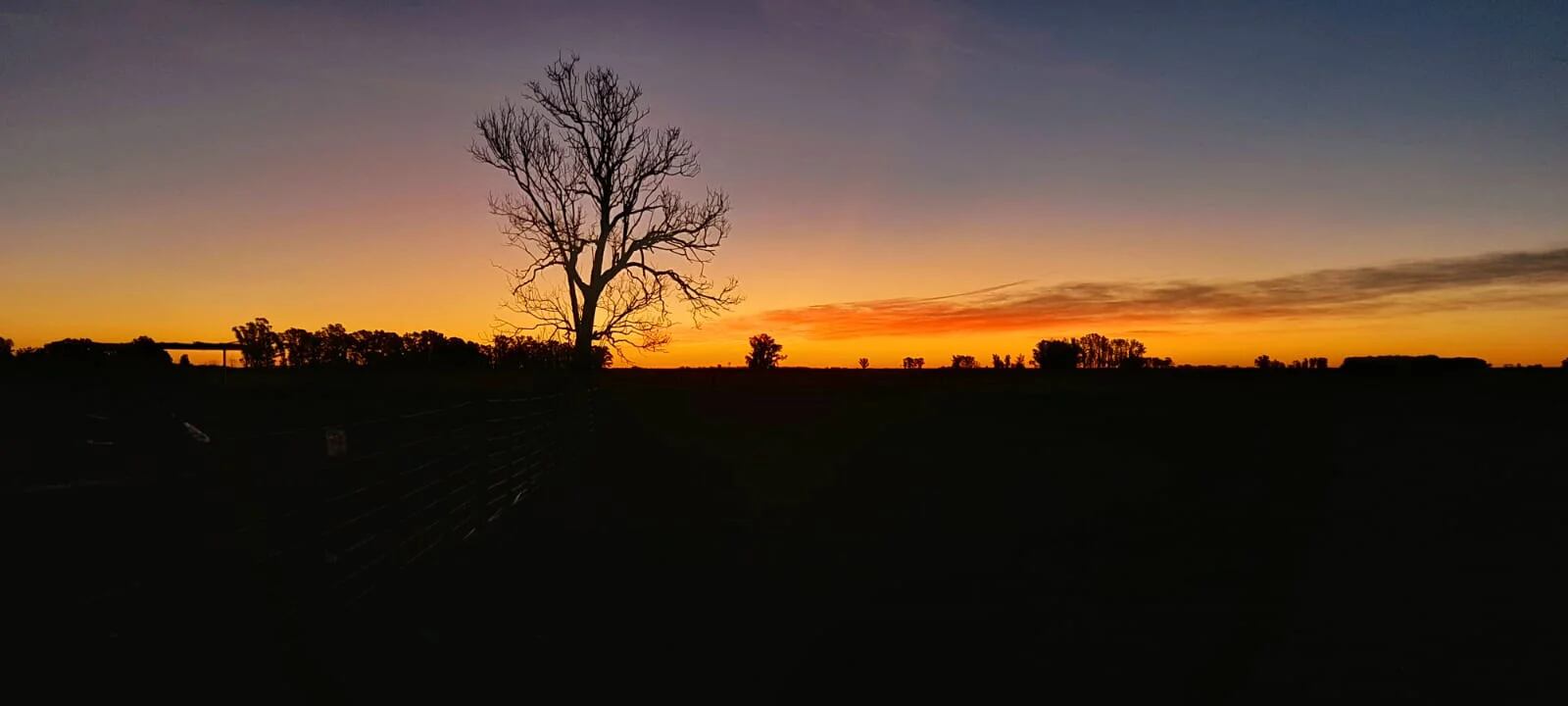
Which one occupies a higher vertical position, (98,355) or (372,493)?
(98,355)

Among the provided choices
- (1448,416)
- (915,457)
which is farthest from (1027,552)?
(1448,416)

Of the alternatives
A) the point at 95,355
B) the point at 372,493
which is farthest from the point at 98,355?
the point at 372,493

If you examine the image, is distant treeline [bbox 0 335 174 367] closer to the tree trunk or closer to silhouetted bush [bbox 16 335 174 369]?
silhouetted bush [bbox 16 335 174 369]

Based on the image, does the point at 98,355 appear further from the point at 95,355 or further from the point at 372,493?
the point at 372,493

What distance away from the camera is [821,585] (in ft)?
26.8

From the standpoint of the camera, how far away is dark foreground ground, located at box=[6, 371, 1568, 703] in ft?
16.5

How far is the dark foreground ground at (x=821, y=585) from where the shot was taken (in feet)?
16.5

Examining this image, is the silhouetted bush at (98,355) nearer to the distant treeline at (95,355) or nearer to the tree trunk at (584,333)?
the distant treeline at (95,355)

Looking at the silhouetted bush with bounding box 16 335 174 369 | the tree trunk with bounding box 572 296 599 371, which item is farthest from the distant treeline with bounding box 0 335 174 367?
the tree trunk with bounding box 572 296 599 371

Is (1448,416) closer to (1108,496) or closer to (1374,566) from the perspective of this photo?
(1108,496)

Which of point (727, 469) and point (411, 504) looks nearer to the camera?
point (411, 504)

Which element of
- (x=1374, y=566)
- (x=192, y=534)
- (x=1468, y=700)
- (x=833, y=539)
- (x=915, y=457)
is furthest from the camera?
(x=915, y=457)

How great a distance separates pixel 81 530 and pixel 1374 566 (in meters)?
13.1

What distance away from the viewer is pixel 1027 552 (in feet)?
32.9
